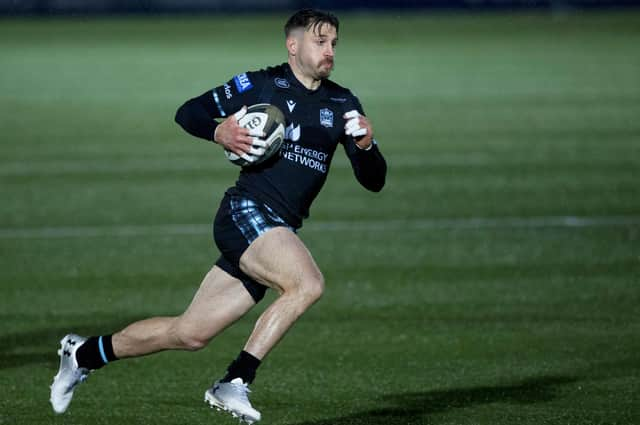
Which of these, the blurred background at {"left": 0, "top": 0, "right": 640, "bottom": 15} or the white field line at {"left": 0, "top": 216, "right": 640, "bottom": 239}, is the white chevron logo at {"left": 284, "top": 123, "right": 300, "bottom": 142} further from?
the blurred background at {"left": 0, "top": 0, "right": 640, "bottom": 15}

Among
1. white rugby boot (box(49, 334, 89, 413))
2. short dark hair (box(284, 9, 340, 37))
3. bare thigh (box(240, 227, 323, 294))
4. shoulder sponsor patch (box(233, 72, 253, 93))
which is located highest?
short dark hair (box(284, 9, 340, 37))

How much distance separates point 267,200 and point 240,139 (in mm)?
416

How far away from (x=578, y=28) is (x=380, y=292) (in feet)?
124

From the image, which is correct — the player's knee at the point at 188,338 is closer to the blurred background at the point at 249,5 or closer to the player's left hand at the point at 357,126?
the player's left hand at the point at 357,126

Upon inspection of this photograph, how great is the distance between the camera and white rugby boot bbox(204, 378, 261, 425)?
730 centimetres

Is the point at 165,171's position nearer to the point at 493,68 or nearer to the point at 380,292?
the point at 380,292

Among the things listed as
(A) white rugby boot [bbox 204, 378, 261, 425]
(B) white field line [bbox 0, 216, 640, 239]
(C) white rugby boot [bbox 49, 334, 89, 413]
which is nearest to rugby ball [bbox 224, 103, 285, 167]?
(A) white rugby boot [bbox 204, 378, 261, 425]

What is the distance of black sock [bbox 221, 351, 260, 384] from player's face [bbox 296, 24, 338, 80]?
5.82 feet

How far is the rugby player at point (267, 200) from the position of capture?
7695 mm

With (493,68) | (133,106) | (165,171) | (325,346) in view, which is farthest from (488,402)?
(493,68)

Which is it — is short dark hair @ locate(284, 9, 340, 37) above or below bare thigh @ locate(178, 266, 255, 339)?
above

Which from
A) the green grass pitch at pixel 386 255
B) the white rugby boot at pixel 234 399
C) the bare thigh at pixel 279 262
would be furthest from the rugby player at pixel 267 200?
the green grass pitch at pixel 386 255

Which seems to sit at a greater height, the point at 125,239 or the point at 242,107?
the point at 242,107

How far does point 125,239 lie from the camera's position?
1518 cm
